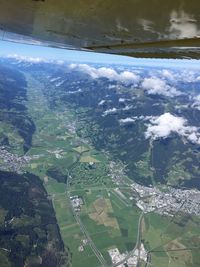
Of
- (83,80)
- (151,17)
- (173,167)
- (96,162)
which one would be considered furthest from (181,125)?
(151,17)

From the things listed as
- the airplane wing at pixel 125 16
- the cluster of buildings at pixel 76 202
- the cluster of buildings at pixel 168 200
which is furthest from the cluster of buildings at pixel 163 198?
the airplane wing at pixel 125 16

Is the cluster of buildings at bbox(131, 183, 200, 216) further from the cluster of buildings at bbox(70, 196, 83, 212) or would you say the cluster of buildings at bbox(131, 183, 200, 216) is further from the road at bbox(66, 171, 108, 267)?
the road at bbox(66, 171, 108, 267)

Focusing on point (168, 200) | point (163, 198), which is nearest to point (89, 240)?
point (168, 200)

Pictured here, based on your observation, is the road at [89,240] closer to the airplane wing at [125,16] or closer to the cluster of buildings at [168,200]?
the cluster of buildings at [168,200]

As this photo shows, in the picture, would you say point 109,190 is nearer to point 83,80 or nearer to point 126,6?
point 126,6

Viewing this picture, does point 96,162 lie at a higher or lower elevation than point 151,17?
lower
